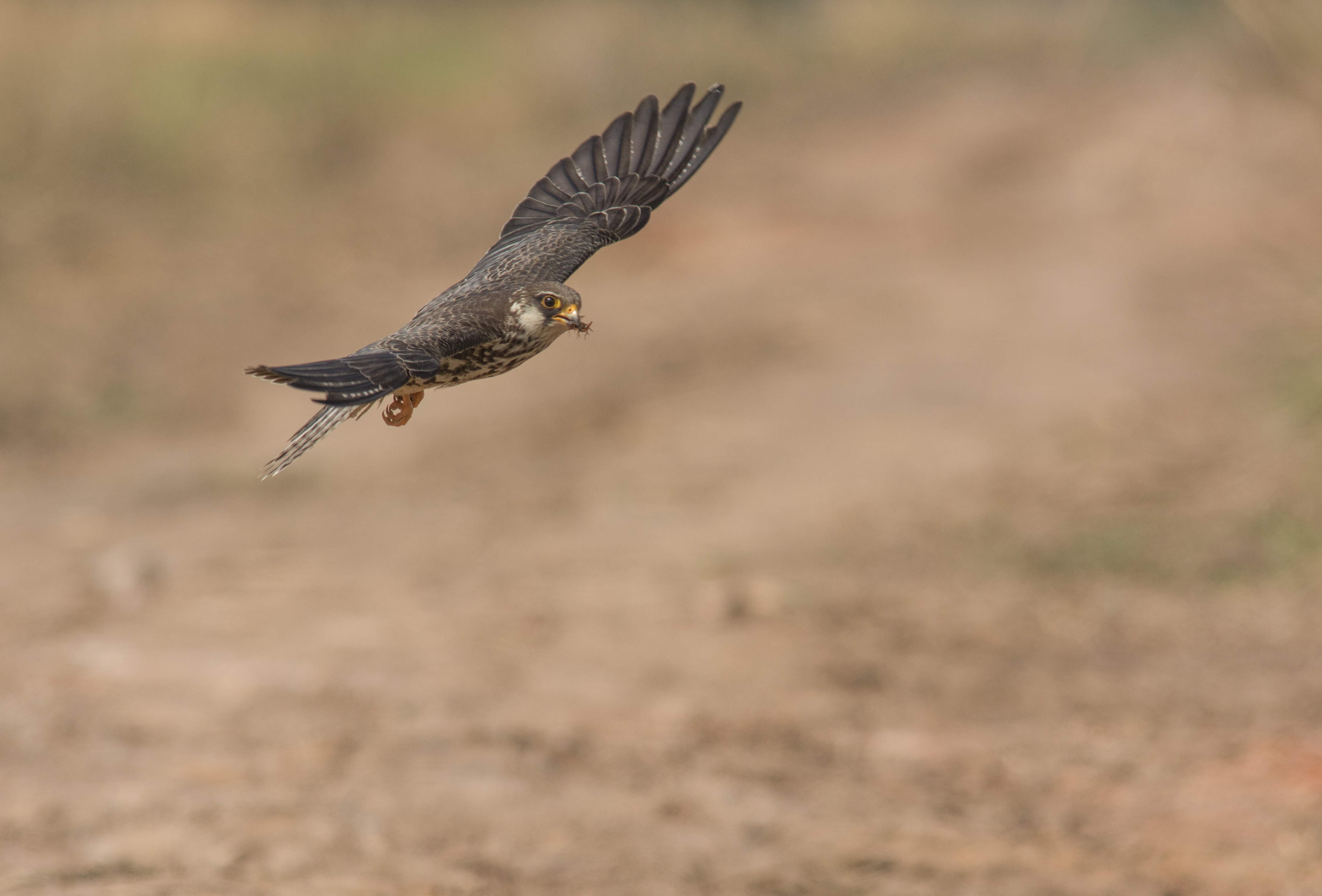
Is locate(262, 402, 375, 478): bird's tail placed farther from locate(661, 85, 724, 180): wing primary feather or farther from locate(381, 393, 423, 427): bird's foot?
locate(661, 85, 724, 180): wing primary feather

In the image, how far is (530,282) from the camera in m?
2.16

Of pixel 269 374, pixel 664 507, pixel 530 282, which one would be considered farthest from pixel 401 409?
pixel 664 507

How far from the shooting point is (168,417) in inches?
379

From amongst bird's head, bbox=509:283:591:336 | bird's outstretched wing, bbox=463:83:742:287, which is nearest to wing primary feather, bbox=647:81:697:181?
bird's outstretched wing, bbox=463:83:742:287

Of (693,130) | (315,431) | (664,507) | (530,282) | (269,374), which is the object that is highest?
(664,507)

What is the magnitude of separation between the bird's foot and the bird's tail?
50 mm

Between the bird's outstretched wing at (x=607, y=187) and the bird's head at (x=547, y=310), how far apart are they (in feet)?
0.79

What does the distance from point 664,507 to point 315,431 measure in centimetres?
650

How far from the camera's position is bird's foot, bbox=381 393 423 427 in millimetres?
1838

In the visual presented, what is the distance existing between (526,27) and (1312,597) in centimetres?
1527

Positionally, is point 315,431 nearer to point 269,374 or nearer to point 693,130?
point 269,374

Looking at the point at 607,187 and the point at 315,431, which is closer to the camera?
the point at 315,431

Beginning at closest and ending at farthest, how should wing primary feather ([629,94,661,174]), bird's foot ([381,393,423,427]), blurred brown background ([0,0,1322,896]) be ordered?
1. bird's foot ([381,393,423,427])
2. wing primary feather ([629,94,661,174])
3. blurred brown background ([0,0,1322,896])

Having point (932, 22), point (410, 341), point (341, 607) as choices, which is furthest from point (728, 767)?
point (932, 22)
